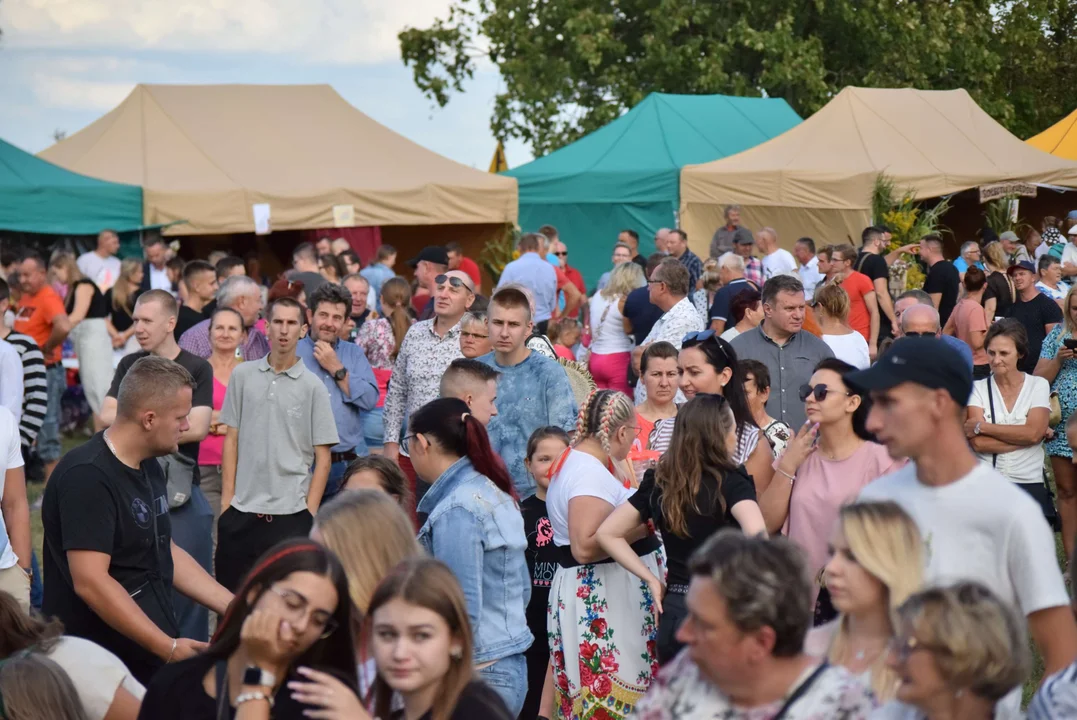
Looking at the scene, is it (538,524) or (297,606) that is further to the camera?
(538,524)

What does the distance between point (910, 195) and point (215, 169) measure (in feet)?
31.7

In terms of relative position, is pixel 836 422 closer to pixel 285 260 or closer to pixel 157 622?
pixel 157 622

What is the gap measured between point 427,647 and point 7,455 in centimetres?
287

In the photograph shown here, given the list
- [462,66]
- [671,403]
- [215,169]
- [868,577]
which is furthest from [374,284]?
[462,66]

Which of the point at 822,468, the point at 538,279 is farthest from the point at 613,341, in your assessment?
the point at 822,468

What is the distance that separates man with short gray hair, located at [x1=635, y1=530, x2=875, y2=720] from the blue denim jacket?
1816 mm

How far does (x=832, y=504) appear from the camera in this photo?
4547 millimetres

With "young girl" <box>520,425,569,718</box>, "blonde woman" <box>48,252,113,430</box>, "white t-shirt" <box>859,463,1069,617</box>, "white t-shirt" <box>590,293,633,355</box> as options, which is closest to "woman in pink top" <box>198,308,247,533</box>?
"young girl" <box>520,425,569,718</box>

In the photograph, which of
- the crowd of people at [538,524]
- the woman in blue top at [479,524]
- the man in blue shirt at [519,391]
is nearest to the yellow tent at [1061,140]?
the crowd of people at [538,524]

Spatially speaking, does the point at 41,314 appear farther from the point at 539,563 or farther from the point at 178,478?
the point at 539,563

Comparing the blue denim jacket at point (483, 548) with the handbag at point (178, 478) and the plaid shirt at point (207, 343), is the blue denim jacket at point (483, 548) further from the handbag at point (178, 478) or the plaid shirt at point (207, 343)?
the plaid shirt at point (207, 343)

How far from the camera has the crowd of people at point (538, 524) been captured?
7.89ft

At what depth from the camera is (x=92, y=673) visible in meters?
3.44

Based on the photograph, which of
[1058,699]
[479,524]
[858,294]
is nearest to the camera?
[1058,699]
